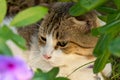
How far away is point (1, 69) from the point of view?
1.74 ft

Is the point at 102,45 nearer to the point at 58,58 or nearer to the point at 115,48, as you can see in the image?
the point at 115,48

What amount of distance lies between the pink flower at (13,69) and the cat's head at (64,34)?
49.9 inches

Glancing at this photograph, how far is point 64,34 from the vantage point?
72.4 inches

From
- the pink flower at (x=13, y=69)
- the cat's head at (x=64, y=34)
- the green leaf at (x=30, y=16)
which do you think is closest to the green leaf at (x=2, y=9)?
the green leaf at (x=30, y=16)

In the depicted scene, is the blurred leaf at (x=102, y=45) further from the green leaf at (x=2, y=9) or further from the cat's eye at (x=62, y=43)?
the cat's eye at (x=62, y=43)

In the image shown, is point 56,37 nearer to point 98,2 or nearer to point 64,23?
point 64,23

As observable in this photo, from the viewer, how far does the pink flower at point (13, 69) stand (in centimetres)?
53

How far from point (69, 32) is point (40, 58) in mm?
328

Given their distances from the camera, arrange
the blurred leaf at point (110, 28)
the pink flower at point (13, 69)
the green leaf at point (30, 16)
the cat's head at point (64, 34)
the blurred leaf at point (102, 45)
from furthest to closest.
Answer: the cat's head at point (64, 34) < the blurred leaf at point (102, 45) < the blurred leaf at point (110, 28) < the green leaf at point (30, 16) < the pink flower at point (13, 69)

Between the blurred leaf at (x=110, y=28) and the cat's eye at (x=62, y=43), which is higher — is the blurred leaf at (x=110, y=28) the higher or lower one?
the higher one

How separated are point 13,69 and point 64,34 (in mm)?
1308

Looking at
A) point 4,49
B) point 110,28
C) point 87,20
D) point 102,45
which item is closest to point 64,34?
point 87,20

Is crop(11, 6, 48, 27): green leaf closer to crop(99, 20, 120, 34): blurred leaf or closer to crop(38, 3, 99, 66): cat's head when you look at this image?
crop(99, 20, 120, 34): blurred leaf

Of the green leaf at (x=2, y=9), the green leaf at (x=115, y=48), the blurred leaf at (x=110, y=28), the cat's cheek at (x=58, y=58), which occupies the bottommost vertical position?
the cat's cheek at (x=58, y=58)
